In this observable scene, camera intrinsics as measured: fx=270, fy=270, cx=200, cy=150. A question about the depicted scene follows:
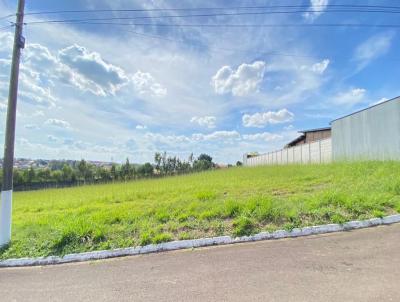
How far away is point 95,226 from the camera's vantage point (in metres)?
5.94

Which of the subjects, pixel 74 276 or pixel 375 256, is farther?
pixel 74 276

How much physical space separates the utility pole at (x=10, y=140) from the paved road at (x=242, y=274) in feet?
4.82

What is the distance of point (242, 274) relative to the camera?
373 centimetres

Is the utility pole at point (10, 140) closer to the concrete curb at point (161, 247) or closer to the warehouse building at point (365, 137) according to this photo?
the concrete curb at point (161, 247)

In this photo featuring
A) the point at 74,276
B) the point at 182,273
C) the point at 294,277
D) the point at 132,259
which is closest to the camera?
the point at 294,277

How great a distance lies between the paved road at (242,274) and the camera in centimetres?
320

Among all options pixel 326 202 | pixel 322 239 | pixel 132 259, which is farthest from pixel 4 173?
pixel 326 202

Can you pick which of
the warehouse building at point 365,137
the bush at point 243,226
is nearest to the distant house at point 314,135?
the warehouse building at point 365,137

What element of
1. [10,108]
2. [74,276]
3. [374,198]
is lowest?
[74,276]

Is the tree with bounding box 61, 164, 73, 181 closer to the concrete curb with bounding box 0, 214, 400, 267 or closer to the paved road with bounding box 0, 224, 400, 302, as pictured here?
the concrete curb with bounding box 0, 214, 400, 267

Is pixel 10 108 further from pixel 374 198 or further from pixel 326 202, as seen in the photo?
pixel 374 198

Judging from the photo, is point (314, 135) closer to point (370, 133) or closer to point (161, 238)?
point (370, 133)

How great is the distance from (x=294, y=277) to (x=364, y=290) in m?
0.78

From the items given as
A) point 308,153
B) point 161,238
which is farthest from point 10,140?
point 308,153
